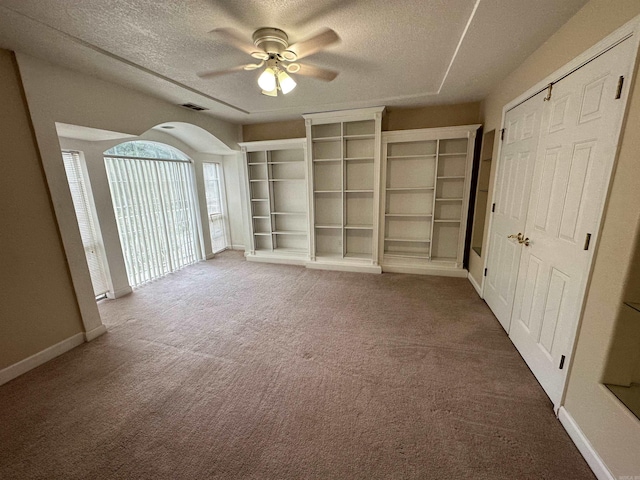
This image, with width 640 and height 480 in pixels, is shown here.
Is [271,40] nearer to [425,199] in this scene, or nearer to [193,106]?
[193,106]

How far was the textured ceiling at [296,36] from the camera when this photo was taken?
1.57m

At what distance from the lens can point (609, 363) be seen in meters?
1.29

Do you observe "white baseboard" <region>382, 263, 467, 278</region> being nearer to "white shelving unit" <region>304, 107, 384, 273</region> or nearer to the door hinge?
"white shelving unit" <region>304, 107, 384, 273</region>

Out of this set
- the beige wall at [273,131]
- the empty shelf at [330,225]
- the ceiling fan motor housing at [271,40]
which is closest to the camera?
the ceiling fan motor housing at [271,40]

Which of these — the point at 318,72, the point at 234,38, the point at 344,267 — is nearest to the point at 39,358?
the point at 234,38

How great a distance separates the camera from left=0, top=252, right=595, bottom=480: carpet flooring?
4.54 feet

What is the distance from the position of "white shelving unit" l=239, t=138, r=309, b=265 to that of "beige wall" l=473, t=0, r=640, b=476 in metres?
3.54

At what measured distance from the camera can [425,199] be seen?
402cm

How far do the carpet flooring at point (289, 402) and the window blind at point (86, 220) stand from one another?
0.68 meters

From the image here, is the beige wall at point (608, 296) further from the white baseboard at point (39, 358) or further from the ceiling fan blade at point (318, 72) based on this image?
the white baseboard at point (39, 358)

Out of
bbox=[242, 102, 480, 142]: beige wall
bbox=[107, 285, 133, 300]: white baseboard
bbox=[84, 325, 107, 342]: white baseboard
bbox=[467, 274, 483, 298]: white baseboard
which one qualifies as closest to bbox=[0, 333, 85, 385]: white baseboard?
bbox=[84, 325, 107, 342]: white baseboard

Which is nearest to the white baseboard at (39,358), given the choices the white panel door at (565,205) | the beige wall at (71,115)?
the beige wall at (71,115)

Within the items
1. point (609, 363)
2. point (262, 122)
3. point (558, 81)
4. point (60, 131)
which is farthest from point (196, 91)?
point (609, 363)

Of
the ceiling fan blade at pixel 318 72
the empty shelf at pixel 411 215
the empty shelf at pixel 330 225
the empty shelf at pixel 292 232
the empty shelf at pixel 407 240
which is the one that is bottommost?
the empty shelf at pixel 407 240
